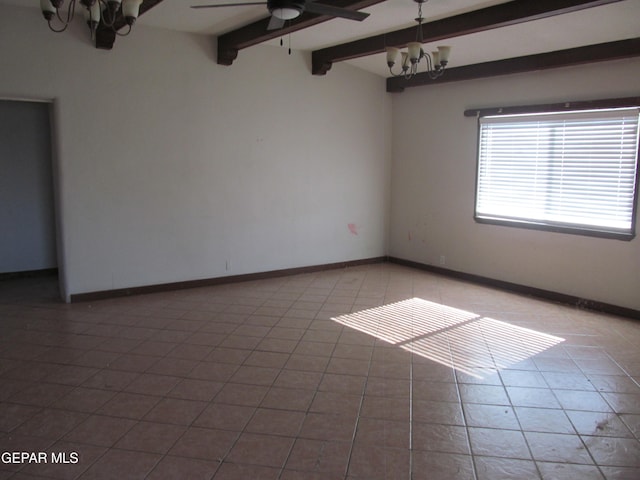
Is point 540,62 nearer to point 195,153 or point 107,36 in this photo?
point 195,153

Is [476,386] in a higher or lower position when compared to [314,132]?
lower

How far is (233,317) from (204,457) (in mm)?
2190

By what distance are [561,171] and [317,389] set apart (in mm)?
3569

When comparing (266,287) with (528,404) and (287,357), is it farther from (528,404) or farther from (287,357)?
(528,404)

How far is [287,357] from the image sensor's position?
3621 millimetres

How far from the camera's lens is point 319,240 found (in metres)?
6.44

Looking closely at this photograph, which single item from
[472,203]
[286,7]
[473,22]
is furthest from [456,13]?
[472,203]

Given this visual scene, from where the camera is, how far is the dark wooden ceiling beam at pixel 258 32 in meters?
3.78

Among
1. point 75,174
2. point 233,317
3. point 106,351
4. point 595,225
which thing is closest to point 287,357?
point 233,317

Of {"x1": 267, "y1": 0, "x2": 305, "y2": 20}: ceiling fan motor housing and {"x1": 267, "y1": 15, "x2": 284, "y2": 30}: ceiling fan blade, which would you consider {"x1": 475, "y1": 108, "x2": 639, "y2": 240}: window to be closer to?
{"x1": 267, "y1": 15, "x2": 284, "y2": 30}: ceiling fan blade

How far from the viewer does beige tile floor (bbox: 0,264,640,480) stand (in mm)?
2387

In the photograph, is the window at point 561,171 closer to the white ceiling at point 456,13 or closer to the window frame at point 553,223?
the window frame at point 553,223

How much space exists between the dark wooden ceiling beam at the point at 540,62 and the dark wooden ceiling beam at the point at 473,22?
39.3 inches

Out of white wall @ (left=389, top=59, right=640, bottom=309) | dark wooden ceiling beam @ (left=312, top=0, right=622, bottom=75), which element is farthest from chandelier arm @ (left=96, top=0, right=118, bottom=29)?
white wall @ (left=389, top=59, right=640, bottom=309)
